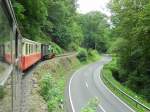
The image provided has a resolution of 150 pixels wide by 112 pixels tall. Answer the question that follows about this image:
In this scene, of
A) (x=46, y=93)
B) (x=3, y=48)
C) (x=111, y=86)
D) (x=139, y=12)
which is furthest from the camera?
(x=139, y=12)

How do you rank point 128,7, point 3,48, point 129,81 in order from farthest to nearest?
1. point 129,81
2. point 128,7
3. point 3,48

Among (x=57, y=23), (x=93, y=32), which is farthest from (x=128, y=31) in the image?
(x=93, y=32)

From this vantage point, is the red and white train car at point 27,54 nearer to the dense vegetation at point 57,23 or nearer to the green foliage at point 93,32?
the dense vegetation at point 57,23

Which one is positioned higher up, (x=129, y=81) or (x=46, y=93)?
(x=46, y=93)

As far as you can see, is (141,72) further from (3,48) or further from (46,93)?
(3,48)

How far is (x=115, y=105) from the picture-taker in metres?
27.5

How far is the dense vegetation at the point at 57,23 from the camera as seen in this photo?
4450 cm

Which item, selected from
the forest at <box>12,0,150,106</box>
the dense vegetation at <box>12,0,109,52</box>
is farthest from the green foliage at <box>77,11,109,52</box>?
the forest at <box>12,0,150,106</box>

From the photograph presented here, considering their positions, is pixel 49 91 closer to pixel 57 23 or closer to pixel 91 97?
pixel 91 97

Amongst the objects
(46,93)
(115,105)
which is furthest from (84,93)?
(46,93)

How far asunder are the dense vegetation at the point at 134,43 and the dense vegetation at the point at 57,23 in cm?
1083

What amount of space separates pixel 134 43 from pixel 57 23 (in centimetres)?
3005

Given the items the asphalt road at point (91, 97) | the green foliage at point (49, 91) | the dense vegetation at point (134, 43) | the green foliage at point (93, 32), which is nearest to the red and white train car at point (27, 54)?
the green foliage at point (49, 91)

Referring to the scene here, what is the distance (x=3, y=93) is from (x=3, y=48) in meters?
0.39
